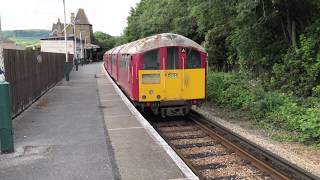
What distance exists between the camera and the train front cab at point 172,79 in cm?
1487

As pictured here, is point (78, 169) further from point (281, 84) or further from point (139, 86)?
point (281, 84)

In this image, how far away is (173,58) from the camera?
1504 cm

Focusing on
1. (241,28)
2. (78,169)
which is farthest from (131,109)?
(241,28)

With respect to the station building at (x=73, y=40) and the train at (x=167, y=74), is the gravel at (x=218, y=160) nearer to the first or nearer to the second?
the train at (x=167, y=74)

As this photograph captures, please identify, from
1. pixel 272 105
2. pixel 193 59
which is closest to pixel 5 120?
pixel 193 59

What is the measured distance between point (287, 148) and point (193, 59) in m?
4.95

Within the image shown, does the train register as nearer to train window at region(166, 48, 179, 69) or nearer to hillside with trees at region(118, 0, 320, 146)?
train window at region(166, 48, 179, 69)

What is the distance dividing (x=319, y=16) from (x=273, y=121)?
6.89m

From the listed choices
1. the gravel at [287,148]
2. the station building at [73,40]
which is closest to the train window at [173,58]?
the gravel at [287,148]

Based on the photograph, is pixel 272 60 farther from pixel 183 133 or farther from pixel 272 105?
pixel 183 133

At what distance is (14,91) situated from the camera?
13609 millimetres

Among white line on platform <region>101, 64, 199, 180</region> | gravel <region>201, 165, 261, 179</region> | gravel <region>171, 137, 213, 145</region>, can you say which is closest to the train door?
white line on platform <region>101, 64, 199, 180</region>

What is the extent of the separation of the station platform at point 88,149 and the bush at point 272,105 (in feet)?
14.7

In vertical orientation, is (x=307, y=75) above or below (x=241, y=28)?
below
